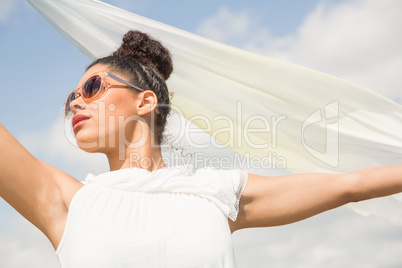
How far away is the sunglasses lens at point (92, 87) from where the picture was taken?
10.4 feet

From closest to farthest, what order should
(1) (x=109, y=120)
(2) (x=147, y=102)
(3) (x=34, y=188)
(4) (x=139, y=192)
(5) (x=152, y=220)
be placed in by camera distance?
(3) (x=34, y=188), (5) (x=152, y=220), (4) (x=139, y=192), (1) (x=109, y=120), (2) (x=147, y=102)

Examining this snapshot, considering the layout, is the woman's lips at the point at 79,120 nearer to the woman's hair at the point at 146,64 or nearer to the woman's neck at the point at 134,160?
the woman's neck at the point at 134,160

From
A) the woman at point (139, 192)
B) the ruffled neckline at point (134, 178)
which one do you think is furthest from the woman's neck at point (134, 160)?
the ruffled neckline at point (134, 178)

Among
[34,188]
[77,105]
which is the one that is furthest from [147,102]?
[34,188]

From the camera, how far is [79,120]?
3.09 m

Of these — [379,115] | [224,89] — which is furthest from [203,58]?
[379,115]

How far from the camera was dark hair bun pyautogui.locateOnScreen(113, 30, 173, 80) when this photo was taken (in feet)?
12.1

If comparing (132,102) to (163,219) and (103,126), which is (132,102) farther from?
(163,219)

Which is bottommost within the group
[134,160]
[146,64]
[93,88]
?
[134,160]

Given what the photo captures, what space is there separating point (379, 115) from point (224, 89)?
121 cm

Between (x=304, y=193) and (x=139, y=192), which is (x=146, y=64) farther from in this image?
(x=304, y=193)

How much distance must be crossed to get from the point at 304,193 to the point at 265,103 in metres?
1.02

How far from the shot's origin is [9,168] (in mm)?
2381

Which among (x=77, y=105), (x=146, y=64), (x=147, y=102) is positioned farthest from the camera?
(x=146, y=64)
